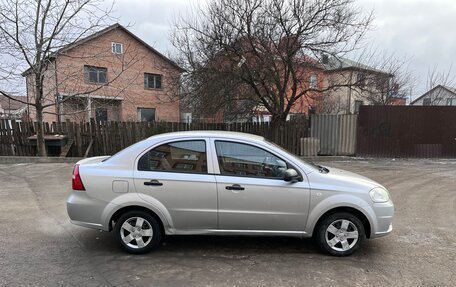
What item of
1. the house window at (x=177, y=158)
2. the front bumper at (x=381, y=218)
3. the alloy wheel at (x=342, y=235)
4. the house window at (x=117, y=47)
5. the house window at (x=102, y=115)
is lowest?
the alloy wheel at (x=342, y=235)

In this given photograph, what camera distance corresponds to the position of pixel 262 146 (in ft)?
14.5

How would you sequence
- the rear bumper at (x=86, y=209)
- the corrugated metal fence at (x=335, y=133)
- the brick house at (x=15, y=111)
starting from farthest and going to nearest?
the brick house at (x=15, y=111) → the corrugated metal fence at (x=335, y=133) → the rear bumper at (x=86, y=209)

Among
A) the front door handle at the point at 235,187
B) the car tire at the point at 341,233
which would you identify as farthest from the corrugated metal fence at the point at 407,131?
the front door handle at the point at 235,187

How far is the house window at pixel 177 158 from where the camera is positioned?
4.33 meters

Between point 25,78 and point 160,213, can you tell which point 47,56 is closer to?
point 25,78

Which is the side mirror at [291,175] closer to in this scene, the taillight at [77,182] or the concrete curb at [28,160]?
the taillight at [77,182]

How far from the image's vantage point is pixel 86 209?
4.31 m

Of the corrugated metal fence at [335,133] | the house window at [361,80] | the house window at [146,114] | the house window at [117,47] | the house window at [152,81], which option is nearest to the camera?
the corrugated metal fence at [335,133]

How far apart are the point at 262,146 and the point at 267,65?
384 inches

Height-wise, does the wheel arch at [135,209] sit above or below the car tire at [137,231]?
above

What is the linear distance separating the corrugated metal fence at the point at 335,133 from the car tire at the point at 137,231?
1139 centimetres

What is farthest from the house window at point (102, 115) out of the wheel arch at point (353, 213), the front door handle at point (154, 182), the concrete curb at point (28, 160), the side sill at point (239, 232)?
the wheel arch at point (353, 213)

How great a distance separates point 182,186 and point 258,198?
0.95m

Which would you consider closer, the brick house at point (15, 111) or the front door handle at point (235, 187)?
the front door handle at point (235, 187)
